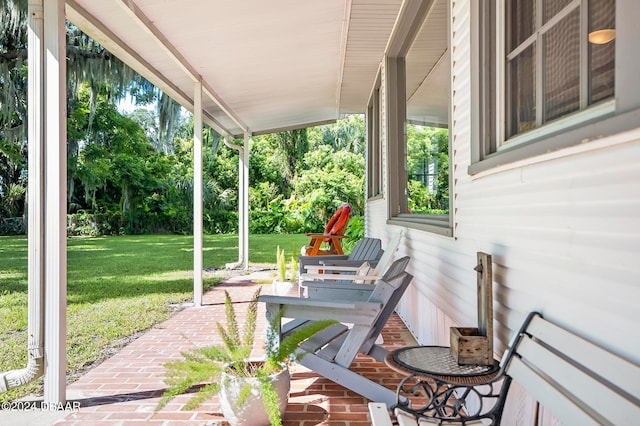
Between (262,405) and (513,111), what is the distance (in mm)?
1817

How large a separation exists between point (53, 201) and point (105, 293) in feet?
15.3

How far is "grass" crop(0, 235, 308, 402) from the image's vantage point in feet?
14.4

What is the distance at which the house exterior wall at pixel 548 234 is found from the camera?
1.28m

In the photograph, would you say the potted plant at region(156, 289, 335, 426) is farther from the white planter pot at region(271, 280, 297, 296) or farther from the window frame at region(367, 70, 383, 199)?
the window frame at region(367, 70, 383, 199)

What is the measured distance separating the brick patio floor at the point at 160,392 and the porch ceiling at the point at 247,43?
2.51 m

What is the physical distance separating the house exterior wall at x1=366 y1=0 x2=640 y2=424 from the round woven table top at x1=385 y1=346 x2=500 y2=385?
20 cm

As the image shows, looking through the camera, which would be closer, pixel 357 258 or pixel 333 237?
pixel 357 258

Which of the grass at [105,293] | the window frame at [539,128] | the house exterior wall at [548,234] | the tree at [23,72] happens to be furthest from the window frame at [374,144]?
the tree at [23,72]

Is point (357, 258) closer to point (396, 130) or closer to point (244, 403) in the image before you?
point (396, 130)

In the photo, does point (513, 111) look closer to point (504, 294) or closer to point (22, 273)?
point (504, 294)


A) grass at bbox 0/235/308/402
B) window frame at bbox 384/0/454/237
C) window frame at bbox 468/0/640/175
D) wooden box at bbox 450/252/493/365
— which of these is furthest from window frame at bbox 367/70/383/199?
wooden box at bbox 450/252/493/365

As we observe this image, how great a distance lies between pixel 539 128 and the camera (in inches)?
78.1

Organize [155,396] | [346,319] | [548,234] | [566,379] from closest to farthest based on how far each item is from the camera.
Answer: [566,379]
[548,234]
[346,319]
[155,396]

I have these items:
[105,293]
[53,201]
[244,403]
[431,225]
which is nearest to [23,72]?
[105,293]
